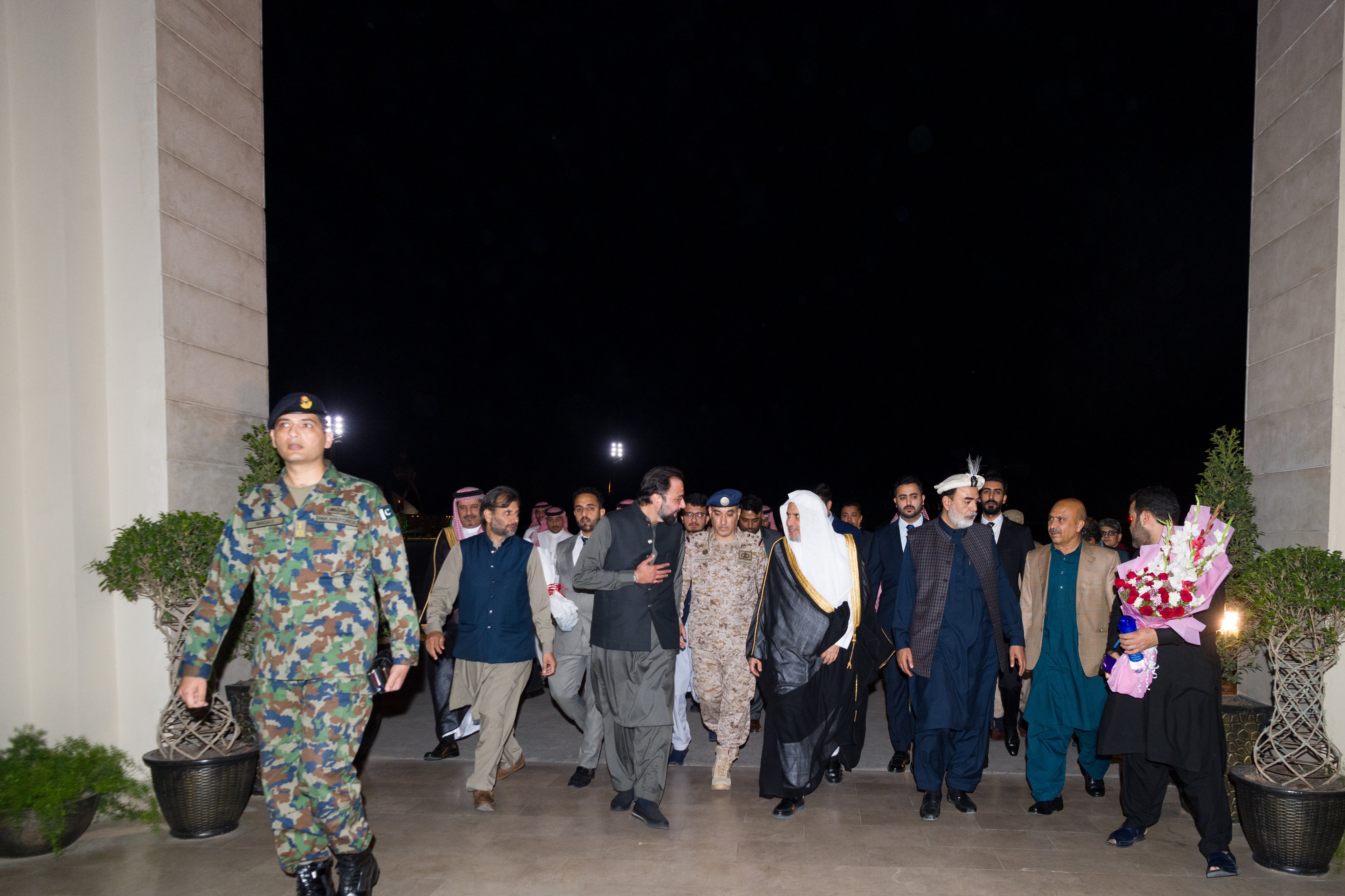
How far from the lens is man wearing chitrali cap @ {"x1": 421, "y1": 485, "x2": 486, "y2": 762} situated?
240 inches

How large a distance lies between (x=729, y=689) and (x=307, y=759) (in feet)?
9.10

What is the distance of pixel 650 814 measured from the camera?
4.66 m

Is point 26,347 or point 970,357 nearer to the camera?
point 26,347

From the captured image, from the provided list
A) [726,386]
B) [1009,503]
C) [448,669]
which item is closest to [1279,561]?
[448,669]

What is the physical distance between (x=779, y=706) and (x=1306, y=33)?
5.14 meters

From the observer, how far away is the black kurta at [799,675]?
4883 millimetres

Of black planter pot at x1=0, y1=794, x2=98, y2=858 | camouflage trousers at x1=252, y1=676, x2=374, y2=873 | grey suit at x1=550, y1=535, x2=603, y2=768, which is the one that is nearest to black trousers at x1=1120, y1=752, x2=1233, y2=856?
grey suit at x1=550, y1=535, x2=603, y2=768

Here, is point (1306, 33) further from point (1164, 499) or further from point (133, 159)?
point (133, 159)

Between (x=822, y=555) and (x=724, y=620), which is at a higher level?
A: (x=822, y=555)

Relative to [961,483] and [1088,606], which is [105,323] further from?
[1088,606]

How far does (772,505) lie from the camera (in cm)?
2594

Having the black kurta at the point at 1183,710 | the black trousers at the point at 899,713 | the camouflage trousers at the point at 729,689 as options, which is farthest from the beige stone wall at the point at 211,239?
the black kurta at the point at 1183,710

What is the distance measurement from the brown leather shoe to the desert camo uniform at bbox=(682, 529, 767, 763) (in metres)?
1.28

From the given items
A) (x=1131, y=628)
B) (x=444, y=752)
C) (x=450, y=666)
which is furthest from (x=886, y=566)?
(x=444, y=752)
